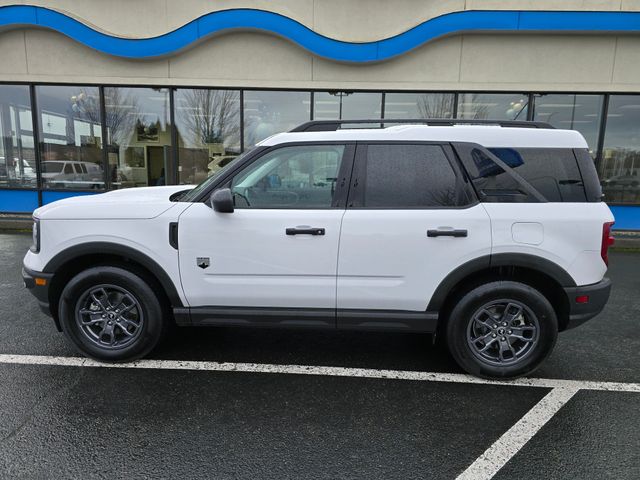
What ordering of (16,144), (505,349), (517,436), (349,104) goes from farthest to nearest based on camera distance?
(16,144), (349,104), (505,349), (517,436)

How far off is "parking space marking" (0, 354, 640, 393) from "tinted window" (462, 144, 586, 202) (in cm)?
141

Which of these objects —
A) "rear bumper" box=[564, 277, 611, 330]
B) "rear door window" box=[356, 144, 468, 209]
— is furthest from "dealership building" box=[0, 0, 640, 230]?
"rear bumper" box=[564, 277, 611, 330]

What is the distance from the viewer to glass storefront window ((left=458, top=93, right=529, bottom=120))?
9336mm

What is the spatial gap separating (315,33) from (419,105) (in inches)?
109

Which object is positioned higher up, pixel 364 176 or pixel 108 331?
pixel 364 176

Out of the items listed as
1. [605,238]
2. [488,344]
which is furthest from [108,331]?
[605,238]

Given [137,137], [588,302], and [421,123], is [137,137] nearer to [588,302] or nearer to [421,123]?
[421,123]

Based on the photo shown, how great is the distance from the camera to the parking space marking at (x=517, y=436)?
2.28 metres

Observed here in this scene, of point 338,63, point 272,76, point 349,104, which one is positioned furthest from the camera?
point 349,104

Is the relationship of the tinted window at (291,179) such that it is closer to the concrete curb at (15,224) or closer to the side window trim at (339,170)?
the side window trim at (339,170)

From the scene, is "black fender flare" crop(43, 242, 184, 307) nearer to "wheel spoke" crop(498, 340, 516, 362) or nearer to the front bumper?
the front bumper

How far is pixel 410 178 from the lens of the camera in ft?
10.5

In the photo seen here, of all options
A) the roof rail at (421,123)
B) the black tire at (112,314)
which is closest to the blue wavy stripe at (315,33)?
the roof rail at (421,123)

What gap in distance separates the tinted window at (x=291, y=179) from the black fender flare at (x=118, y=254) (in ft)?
2.68
